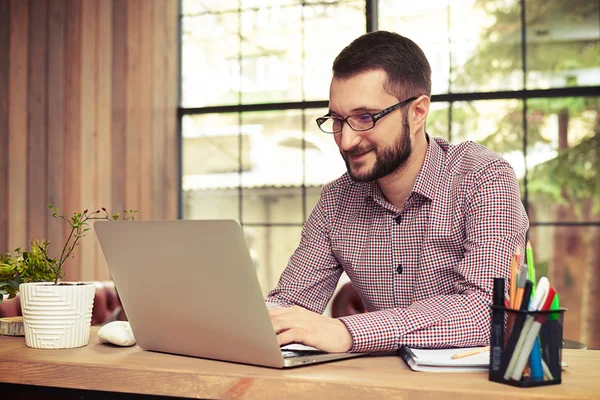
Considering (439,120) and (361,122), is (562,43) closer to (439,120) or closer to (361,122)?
(439,120)

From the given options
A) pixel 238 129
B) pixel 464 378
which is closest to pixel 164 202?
pixel 238 129

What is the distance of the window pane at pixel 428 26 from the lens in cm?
483

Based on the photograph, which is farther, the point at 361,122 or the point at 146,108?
the point at 146,108

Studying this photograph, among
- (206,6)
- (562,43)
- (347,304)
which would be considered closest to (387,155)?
(347,304)

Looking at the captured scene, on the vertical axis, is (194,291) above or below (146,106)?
below

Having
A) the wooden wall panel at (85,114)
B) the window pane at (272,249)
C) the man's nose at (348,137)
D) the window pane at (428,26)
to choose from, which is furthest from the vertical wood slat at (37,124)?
the man's nose at (348,137)

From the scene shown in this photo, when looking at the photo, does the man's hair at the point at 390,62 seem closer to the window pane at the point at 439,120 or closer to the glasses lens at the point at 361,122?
the glasses lens at the point at 361,122

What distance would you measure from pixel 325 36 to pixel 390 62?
129 inches

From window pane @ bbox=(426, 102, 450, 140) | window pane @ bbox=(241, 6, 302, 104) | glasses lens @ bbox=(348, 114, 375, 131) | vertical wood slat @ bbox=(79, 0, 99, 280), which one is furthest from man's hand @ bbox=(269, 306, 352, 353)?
window pane @ bbox=(241, 6, 302, 104)

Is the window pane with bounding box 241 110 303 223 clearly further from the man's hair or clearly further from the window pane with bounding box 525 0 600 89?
the man's hair

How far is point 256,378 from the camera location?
124 centimetres

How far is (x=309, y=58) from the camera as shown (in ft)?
16.9

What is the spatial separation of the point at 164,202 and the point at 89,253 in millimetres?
817

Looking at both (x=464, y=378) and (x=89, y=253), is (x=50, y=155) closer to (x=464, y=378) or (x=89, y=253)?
(x=89, y=253)
